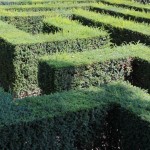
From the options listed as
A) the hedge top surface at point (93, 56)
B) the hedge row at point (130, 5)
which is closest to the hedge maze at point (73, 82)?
the hedge top surface at point (93, 56)

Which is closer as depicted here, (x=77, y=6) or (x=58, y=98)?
(x=58, y=98)

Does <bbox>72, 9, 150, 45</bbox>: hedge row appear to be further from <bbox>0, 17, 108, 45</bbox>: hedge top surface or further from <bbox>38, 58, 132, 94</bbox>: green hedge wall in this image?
<bbox>38, 58, 132, 94</bbox>: green hedge wall

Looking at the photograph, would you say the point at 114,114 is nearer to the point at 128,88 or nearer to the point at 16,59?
the point at 128,88

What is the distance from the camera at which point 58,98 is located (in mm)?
7605

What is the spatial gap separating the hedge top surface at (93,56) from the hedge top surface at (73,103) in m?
2.10

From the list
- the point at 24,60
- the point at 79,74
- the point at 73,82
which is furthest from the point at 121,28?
the point at 73,82

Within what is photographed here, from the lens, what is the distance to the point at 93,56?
35.6 feet

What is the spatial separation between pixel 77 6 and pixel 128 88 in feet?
38.7

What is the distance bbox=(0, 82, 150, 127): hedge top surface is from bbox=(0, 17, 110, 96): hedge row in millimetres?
4351

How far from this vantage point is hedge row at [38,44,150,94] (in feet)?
33.0

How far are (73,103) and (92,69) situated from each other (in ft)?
10.3

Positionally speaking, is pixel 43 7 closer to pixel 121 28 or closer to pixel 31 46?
pixel 121 28

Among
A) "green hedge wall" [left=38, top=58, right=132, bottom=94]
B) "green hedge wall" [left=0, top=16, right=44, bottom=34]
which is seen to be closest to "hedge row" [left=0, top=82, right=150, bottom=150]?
"green hedge wall" [left=38, top=58, right=132, bottom=94]

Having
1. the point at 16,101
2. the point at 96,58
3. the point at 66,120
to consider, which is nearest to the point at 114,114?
the point at 66,120
